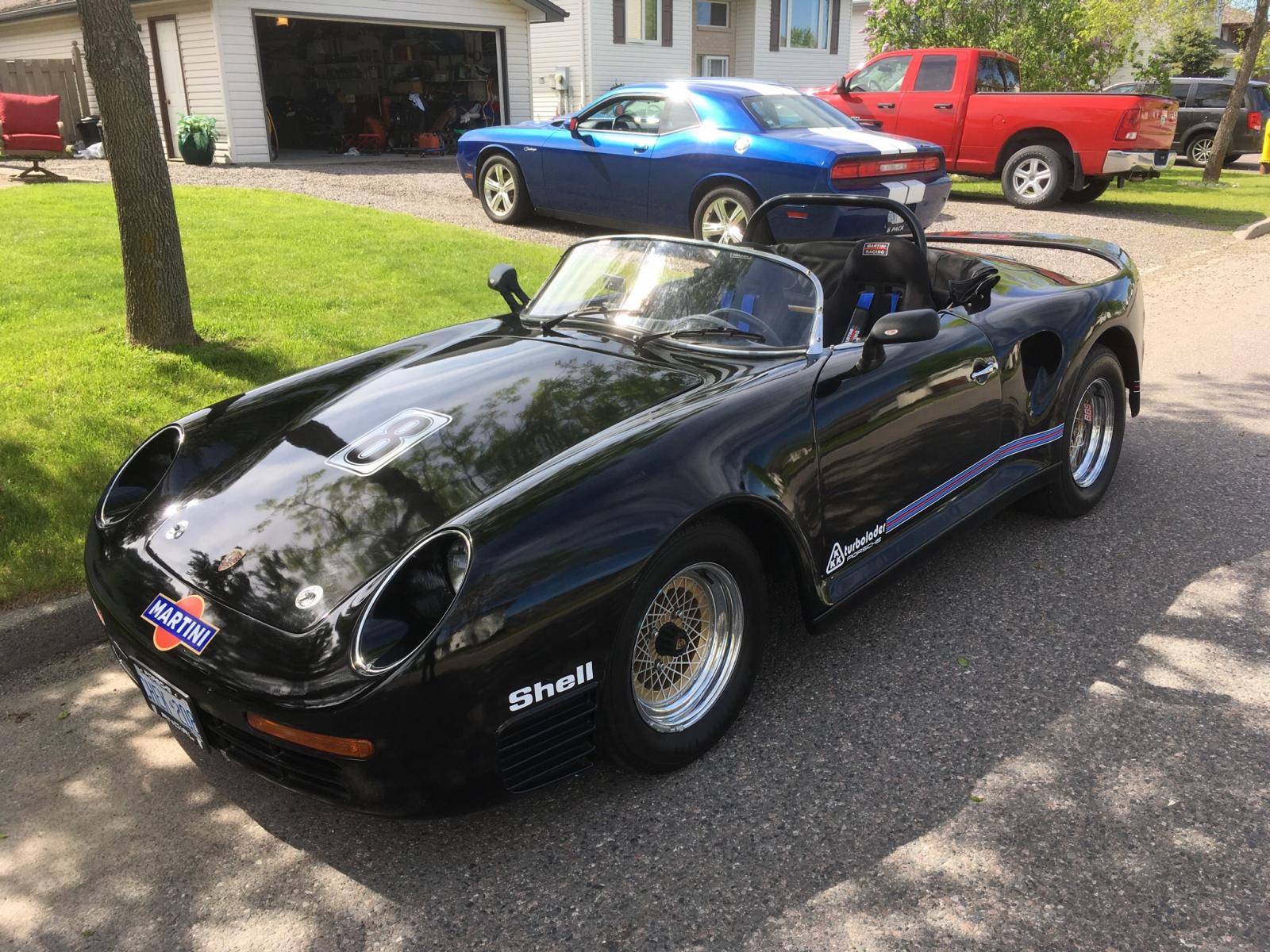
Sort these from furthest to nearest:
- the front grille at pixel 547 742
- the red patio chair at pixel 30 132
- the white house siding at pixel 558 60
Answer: the white house siding at pixel 558 60 < the red patio chair at pixel 30 132 < the front grille at pixel 547 742

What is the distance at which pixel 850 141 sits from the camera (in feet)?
29.2

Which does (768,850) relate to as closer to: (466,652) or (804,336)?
(466,652)

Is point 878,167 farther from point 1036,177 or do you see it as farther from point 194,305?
point 194,305

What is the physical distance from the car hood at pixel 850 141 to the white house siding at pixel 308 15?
1182 cm

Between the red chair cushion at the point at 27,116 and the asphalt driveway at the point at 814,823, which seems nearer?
the asphalt driveway at the point at 814,823

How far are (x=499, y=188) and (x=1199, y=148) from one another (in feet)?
56.0

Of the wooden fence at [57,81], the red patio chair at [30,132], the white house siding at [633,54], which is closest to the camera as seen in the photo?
the red patio chair at [30,132]

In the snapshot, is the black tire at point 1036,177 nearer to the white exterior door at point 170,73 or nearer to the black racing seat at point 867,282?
the black racing seat at point 867,282

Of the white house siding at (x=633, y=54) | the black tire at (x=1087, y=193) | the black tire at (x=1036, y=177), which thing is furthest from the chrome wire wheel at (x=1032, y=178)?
the white house siding at (x=633, y=54)

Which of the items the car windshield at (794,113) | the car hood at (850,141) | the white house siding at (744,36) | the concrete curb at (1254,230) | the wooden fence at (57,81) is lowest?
the concrete curb at (1254,230)

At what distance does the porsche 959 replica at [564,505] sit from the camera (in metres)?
2.24

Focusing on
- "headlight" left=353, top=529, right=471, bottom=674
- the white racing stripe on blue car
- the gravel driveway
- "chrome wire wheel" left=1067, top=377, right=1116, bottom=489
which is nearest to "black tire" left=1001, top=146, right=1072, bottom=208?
the gravel driveway

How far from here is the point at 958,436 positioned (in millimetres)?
3549

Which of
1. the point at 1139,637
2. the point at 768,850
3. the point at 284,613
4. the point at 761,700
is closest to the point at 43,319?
the point at 284,613
